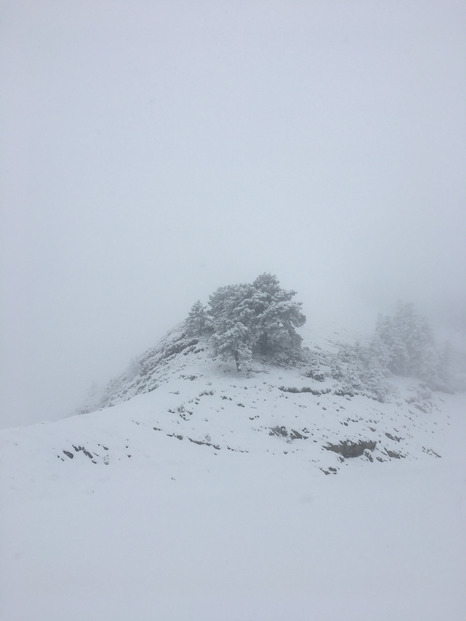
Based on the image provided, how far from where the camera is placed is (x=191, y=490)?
14250mm

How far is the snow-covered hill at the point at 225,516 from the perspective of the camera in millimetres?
7801

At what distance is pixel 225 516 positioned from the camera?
12102mm

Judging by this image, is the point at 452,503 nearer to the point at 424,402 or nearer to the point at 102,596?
the point at 102,596

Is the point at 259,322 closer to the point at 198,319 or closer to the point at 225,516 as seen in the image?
the point at 198,319

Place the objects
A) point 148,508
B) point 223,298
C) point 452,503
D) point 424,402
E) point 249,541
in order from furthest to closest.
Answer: point 424,402 < point 223,298 < point 452,503 < point 148,508 < point 249,541

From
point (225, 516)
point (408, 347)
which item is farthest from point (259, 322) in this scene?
point (408, 347)

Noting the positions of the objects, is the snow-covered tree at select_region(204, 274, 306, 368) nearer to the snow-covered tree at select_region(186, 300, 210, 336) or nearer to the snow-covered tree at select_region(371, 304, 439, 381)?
the snow-covered tree at select_region(186, 300, 210, 336)

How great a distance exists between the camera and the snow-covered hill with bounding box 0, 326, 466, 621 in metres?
7.80

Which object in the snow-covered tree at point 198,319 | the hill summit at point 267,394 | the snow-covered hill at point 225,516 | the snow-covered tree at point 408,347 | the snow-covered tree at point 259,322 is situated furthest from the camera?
the snow-covered tree at point 408,347

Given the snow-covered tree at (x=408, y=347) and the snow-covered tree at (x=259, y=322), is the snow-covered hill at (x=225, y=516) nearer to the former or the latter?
the snow-covered tree at (x=259, y=322)

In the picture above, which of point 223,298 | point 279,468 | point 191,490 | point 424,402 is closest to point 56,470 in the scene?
point 191,490

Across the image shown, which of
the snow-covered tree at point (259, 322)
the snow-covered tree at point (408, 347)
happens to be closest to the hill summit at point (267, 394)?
the snow-covered tree at point (259, 322)

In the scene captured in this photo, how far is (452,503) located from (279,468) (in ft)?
26.7

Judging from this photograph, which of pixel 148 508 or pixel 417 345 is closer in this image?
pixel 148 508
